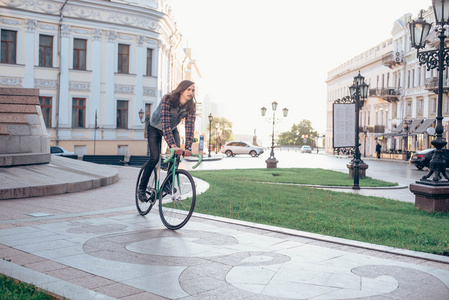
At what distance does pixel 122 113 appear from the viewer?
132ft

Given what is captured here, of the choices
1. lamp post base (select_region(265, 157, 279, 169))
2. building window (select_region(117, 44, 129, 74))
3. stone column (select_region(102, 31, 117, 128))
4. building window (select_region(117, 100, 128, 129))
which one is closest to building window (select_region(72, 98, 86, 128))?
stone column (select_region(102, 31, 117, 128))

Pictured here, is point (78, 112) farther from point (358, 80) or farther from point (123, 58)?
point (358, 80)

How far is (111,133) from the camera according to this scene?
3947 cm

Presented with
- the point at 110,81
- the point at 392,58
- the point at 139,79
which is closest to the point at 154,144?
the point at 110,81

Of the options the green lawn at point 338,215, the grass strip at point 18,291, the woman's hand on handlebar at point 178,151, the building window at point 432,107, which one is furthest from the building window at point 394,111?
the grass strip at point 18,291

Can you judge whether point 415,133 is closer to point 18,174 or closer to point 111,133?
point 111,133

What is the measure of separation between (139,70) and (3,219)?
34.2 metres

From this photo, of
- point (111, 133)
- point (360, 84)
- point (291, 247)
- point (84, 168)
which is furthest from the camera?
point (111, 133)

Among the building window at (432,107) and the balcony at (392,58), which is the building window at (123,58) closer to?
the building window at (432,107)

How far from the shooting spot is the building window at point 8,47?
36.0 meters

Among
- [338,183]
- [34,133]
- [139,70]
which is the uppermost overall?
[139,70]

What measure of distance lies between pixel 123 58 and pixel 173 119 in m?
34.8

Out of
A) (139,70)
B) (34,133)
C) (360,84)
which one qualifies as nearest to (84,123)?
(139,70)

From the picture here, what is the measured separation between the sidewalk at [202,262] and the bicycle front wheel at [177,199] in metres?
0.19
